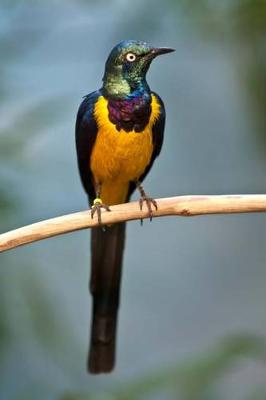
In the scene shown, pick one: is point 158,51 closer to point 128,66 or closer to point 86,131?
point 128,66

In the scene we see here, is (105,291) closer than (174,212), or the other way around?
(174,212)

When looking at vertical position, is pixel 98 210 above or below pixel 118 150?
below

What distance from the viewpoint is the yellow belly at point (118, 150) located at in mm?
1339

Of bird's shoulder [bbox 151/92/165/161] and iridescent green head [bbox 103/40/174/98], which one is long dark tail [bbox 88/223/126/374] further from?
iridescent green head [bbox 103/40/174/98]

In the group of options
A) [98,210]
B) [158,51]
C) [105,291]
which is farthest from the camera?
[105,291]

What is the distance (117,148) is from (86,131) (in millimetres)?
55

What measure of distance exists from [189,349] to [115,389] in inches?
13.9

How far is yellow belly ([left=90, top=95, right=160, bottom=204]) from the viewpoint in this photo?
1339mm

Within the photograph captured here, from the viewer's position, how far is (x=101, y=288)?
1.56m

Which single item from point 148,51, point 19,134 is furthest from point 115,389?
point 148,51

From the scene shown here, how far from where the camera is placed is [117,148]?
1.36 m

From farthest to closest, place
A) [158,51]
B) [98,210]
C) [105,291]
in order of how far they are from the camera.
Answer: [105,291], [98,210], [158,51]

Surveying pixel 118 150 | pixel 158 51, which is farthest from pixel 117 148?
pixel 158 51

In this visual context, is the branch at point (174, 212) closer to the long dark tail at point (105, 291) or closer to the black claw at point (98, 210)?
the black claw at point (98, 210)
